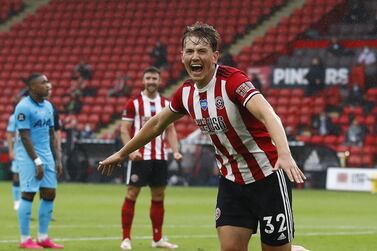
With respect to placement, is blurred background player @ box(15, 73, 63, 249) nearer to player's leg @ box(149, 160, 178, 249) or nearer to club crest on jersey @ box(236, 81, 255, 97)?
player's leg @ box(149, 160, 178, 249)

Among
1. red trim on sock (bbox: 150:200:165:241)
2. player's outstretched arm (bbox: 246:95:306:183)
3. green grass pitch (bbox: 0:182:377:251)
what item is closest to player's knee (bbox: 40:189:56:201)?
Answer: green grass pitch (bbox: 0:182:377:251)

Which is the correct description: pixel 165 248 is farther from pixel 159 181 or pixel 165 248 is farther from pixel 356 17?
pixel 356 17

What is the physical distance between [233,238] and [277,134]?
1.06 meters

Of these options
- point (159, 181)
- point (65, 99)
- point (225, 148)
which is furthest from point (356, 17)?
point (225, 148)

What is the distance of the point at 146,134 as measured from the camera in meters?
7.19

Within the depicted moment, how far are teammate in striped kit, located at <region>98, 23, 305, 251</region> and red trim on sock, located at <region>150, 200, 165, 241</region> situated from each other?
15.9 feet

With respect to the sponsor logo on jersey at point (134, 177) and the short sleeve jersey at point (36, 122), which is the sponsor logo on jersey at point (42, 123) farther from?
the sponsor logo on jersey at point (134, 177)

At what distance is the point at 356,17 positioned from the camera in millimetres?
31031

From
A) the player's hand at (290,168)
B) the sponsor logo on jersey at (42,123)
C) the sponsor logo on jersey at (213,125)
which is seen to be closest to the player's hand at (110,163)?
the sponsor logo on jersey at (213,125)

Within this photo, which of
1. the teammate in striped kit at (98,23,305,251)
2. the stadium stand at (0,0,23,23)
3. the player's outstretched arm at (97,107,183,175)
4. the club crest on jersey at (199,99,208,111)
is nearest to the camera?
the teammate in striped kit at (98,23,305,251)

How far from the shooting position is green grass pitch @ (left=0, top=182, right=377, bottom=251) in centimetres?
1218

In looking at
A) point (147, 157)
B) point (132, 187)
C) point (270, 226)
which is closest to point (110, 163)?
point (270, 226)

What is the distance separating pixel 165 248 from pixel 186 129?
18.7 meters

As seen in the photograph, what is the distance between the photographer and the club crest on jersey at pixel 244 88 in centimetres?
655
